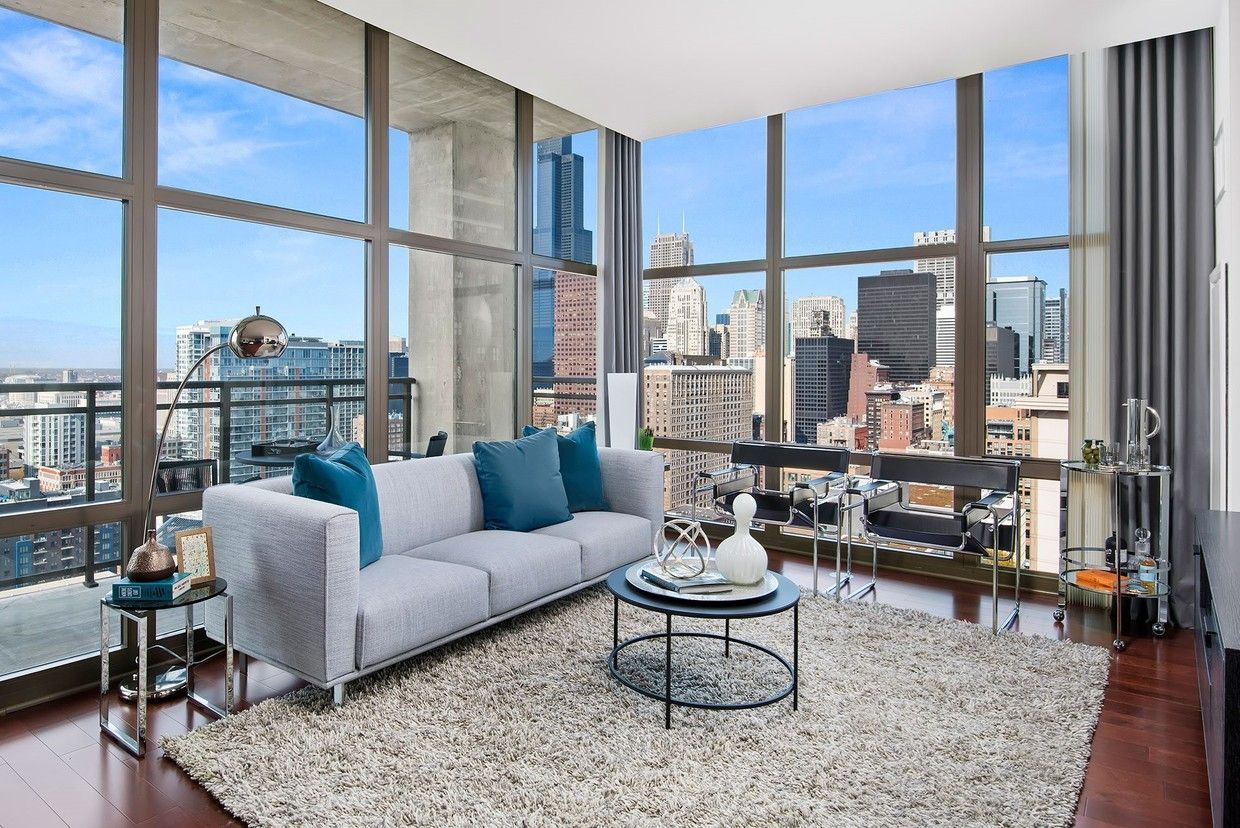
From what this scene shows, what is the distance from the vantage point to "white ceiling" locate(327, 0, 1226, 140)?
3455 mm

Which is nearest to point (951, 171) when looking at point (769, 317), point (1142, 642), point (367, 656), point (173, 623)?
point (769, 317)

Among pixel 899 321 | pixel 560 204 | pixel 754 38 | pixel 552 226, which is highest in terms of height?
pixel 754 38

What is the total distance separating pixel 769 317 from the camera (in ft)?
17.5

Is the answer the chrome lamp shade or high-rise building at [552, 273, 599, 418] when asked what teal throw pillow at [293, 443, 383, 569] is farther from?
high-rise building at [552, 273, 599, 418]

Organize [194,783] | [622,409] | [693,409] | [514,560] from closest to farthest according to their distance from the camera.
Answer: [194,783], [514,560], [622,409], [693,409]

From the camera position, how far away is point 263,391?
3.65 meters

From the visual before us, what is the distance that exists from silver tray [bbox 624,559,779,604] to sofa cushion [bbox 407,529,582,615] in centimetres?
61

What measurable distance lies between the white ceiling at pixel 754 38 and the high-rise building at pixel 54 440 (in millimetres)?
2171

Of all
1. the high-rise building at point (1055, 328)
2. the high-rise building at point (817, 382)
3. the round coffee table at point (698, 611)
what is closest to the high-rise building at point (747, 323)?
the high-rise building at point (817, 382)

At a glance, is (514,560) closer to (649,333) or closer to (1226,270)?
(649,333)

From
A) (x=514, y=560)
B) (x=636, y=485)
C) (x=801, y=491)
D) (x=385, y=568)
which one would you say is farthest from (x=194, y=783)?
(x=801, y=491)

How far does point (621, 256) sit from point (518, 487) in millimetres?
2592

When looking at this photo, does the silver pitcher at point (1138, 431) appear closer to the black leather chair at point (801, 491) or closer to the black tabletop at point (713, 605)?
the black leather chair at point (801, 491)

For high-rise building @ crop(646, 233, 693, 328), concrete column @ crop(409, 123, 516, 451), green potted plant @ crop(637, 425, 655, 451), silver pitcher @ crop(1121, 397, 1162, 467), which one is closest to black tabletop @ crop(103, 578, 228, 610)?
concrete column @ crop(409, 123, 516, 451)
